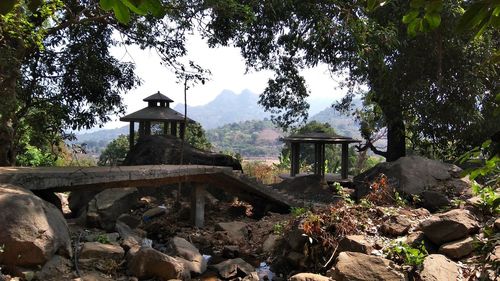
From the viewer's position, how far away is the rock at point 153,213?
9922mm

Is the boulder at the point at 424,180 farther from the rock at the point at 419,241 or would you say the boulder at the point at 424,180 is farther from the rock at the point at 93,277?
the rock at the point at 93,277

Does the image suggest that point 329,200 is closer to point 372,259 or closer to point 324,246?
point 324,246

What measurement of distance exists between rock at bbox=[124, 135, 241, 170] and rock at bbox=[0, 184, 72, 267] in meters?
6.16

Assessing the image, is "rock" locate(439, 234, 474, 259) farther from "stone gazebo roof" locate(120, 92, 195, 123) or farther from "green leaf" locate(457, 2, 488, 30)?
"stone gazebo roof" locate(120, 92, 195, 123)

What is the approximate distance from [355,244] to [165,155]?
23.3ft

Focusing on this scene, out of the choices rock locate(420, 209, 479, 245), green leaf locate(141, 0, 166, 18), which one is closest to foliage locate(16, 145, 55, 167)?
rock locate(420, 209, 479, 245)

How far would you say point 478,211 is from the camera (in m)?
6.18

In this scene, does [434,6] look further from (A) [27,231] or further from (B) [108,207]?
(B) [108,207]

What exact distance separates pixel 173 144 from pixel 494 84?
354 inches

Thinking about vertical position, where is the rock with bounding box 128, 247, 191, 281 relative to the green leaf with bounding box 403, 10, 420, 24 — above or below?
below

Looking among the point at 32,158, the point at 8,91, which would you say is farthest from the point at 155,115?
the point at 8,91

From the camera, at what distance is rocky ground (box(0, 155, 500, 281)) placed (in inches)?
194

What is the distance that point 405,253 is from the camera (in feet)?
17.5

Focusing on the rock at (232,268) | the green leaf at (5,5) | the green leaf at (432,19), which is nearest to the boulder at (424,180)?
the rock at (232,268)
